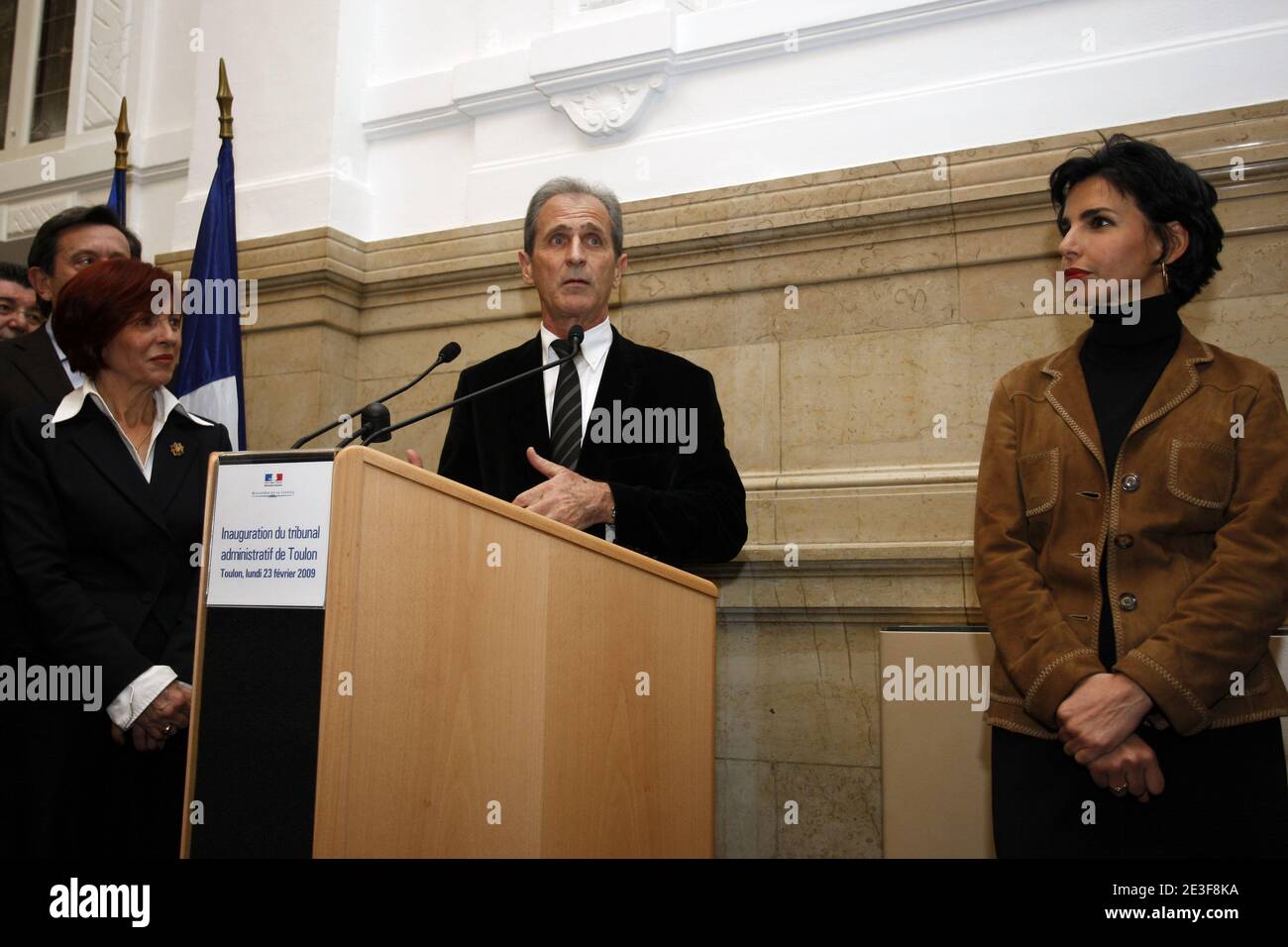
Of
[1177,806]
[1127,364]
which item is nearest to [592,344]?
[1127,364]

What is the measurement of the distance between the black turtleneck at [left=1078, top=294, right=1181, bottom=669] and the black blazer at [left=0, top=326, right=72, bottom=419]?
7.79ft

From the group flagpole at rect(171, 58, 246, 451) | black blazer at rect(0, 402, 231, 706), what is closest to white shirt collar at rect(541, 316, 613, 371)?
black blazer at rect(0, 402, 231, 706)

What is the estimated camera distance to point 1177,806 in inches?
78.2

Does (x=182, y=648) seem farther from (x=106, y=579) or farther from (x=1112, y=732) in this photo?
(x=1112, y=732)

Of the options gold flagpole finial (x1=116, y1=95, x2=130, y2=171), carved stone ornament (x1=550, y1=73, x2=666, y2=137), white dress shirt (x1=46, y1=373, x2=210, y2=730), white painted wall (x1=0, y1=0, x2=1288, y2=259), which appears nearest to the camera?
white dress shirt (x1=46, y1=373, x2=210, y2=730)

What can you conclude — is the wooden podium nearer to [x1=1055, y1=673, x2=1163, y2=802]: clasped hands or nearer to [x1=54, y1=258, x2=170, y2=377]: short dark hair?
[x1=1055, y1=673, x2=1163, y2=802]: clasped hands

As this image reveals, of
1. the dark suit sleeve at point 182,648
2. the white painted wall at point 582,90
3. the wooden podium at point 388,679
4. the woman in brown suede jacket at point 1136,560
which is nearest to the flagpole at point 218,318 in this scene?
the white painted wall at point 582,90

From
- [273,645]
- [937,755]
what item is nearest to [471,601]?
[273,645]

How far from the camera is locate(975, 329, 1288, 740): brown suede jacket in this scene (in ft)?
6.42

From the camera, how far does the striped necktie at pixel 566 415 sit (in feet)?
9.76

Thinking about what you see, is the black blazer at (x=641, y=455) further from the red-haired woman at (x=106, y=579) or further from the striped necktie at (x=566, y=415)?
the red-haired woman at (x=106, y=579)

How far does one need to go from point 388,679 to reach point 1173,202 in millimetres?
1653

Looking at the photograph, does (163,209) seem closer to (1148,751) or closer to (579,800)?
(579,800)

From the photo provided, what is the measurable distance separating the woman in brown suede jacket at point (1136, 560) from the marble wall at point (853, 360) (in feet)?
3.16
